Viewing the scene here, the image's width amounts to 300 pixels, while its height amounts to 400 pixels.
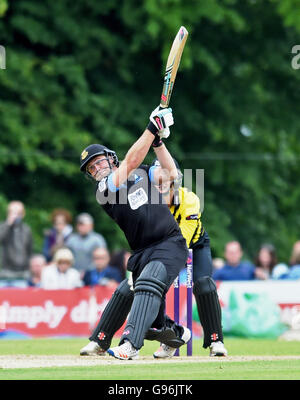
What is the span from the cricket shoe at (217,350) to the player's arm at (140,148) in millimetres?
2119

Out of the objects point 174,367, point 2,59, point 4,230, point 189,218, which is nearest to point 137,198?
point 189,218

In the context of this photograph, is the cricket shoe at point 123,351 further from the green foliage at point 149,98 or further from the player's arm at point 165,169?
the green foliage at point 149,98

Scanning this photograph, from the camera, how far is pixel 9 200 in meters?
21.8

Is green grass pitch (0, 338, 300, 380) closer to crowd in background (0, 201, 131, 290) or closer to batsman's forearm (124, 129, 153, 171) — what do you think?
batsman's forearm (124, 129, 153, 171)

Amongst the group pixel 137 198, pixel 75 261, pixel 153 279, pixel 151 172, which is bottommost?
pixel 153 279

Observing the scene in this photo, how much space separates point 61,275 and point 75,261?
123cm

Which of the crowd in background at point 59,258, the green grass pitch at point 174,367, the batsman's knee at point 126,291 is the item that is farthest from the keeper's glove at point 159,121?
the crowd in background at point 59,258

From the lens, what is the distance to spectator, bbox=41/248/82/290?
15.8m

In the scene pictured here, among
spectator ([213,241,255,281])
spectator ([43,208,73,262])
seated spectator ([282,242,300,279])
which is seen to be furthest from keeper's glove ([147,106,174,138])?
spectator ([43,208,73,262])

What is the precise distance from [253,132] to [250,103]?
0.78 metres

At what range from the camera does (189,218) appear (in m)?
10.2

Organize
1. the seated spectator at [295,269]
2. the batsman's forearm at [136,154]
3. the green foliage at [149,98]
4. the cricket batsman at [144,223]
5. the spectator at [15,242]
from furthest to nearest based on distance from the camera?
the green foliage at [149,98], the spectator at [15,242], the seated spectator at [295,269], the cricket batsman at [144,223], the batsman's forearm at [136,154]

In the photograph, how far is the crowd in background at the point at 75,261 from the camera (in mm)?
15898

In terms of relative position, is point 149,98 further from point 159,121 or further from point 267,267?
point 159,121
